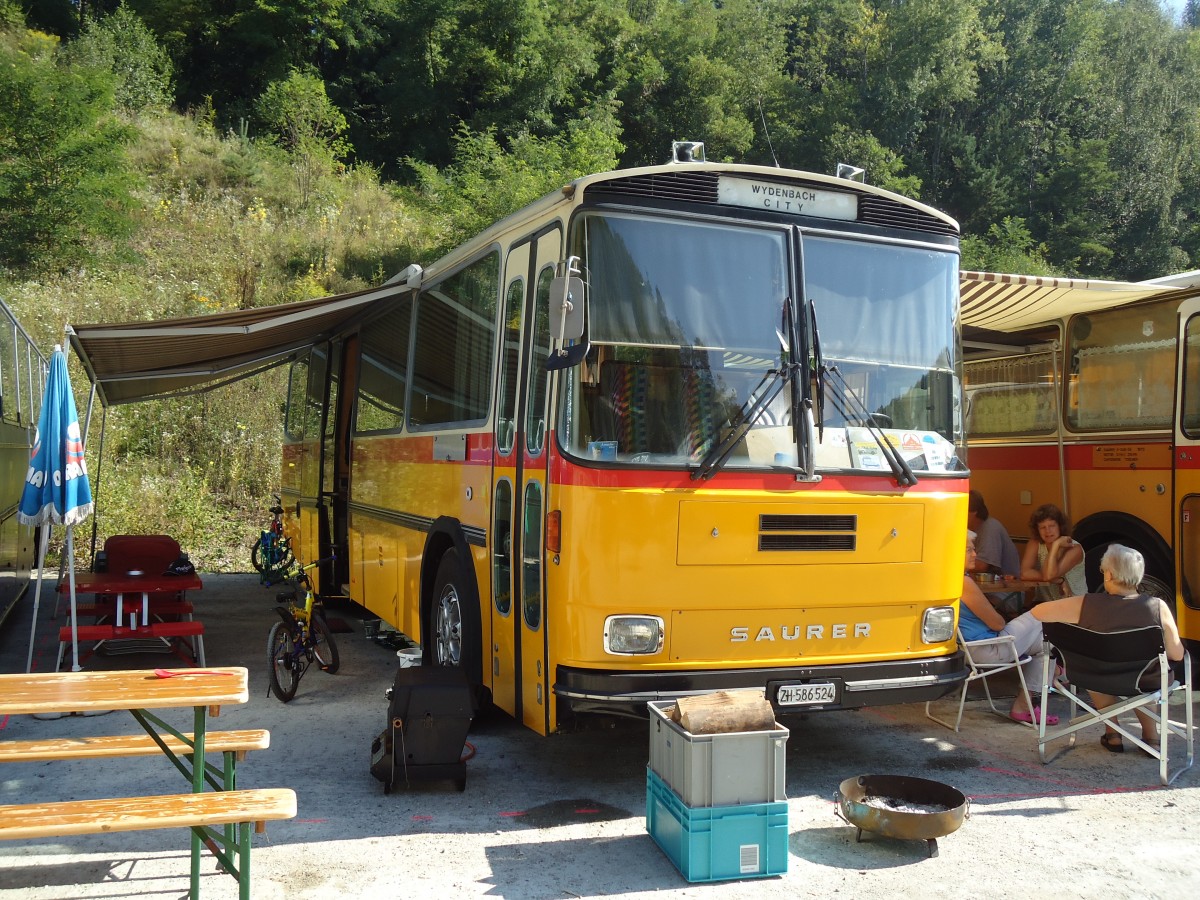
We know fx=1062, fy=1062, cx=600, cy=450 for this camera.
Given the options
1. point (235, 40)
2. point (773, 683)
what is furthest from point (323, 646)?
point (235, 40)

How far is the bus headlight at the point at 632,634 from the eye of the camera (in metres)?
5.16

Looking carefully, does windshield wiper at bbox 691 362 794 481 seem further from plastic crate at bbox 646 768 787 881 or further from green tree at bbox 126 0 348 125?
green tree at bbox 126 0 348 125

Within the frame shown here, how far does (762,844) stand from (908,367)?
105 inches

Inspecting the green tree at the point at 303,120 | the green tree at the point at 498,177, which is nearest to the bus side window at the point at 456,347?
the green tree at the point at 498,177

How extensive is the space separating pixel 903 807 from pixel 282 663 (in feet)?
15.3

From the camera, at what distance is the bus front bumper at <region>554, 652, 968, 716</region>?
5.14m

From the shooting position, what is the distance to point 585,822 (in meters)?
5.27

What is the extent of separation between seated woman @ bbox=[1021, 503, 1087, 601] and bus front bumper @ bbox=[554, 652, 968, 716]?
2.65 metres

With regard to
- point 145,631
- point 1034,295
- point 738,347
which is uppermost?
point 1034,295

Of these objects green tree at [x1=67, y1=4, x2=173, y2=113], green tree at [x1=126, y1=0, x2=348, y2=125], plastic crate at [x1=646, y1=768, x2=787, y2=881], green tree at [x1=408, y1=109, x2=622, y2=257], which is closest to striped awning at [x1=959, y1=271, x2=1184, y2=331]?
plastic crate at [x1=646, y1=768, x2=787, y2=881]

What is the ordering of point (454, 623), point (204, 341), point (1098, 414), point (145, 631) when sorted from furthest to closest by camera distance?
point (1098, 414), point (204, 341), point (145, 631), point (454, 623)

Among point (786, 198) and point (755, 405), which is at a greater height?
point (786, 198)

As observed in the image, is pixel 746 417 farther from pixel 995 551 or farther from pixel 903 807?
pixel 995 551

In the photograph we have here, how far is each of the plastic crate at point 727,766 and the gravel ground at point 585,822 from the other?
38 cm
